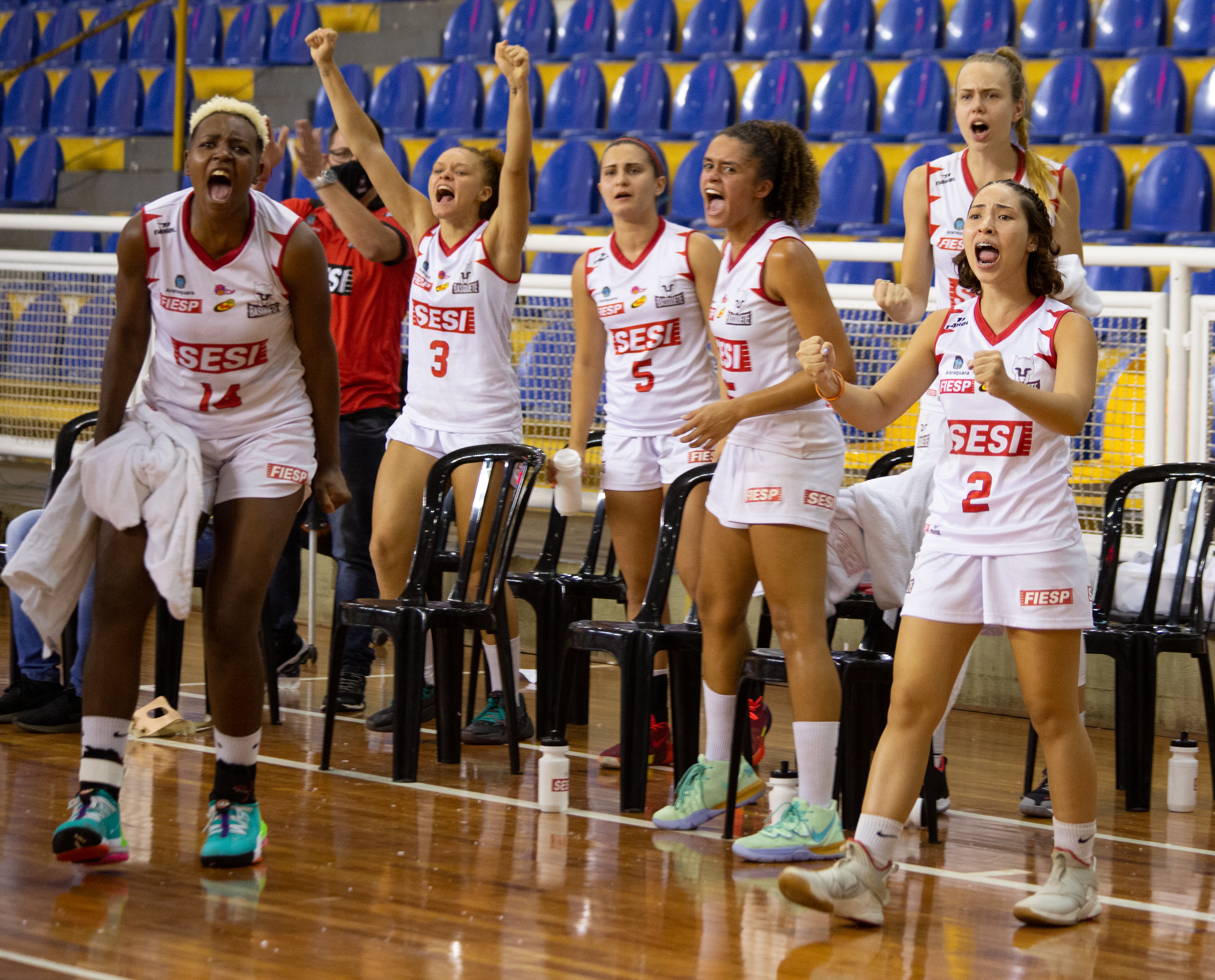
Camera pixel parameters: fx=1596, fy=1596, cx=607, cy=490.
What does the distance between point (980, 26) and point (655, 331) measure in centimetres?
555

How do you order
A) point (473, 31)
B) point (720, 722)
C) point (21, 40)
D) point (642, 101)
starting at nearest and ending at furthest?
point (720, 722) → point (642, 101) → point (473, 31) → point (21, 40)

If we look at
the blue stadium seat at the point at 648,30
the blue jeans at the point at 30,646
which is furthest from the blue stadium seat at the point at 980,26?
the blue jeans at the point at 30,646

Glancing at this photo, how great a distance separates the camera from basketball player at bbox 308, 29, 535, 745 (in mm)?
5281

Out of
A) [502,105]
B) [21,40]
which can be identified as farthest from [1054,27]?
[21,40]

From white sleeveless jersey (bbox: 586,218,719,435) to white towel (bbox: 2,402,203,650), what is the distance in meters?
1.60

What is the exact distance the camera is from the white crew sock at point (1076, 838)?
3.53 metres

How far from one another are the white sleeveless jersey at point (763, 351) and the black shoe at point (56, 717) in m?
2.59

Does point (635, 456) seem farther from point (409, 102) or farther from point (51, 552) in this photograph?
point (409, 102)

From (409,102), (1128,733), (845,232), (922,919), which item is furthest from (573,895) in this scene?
(409,102)

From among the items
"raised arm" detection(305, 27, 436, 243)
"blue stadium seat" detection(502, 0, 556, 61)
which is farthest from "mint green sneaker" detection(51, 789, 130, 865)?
"blue stadium seat" detection(502, 0, 556, 61)

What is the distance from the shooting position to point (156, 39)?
12.8 m

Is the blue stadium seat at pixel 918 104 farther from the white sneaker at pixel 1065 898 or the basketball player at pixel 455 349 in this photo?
the white sneaker at pixel 1065 898

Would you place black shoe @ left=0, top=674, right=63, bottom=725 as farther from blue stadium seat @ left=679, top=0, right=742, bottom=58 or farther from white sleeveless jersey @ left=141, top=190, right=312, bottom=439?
blue stadium seat @ left=679, top=0, right=742, bottom=58

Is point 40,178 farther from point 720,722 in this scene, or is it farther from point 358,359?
point 720,722
